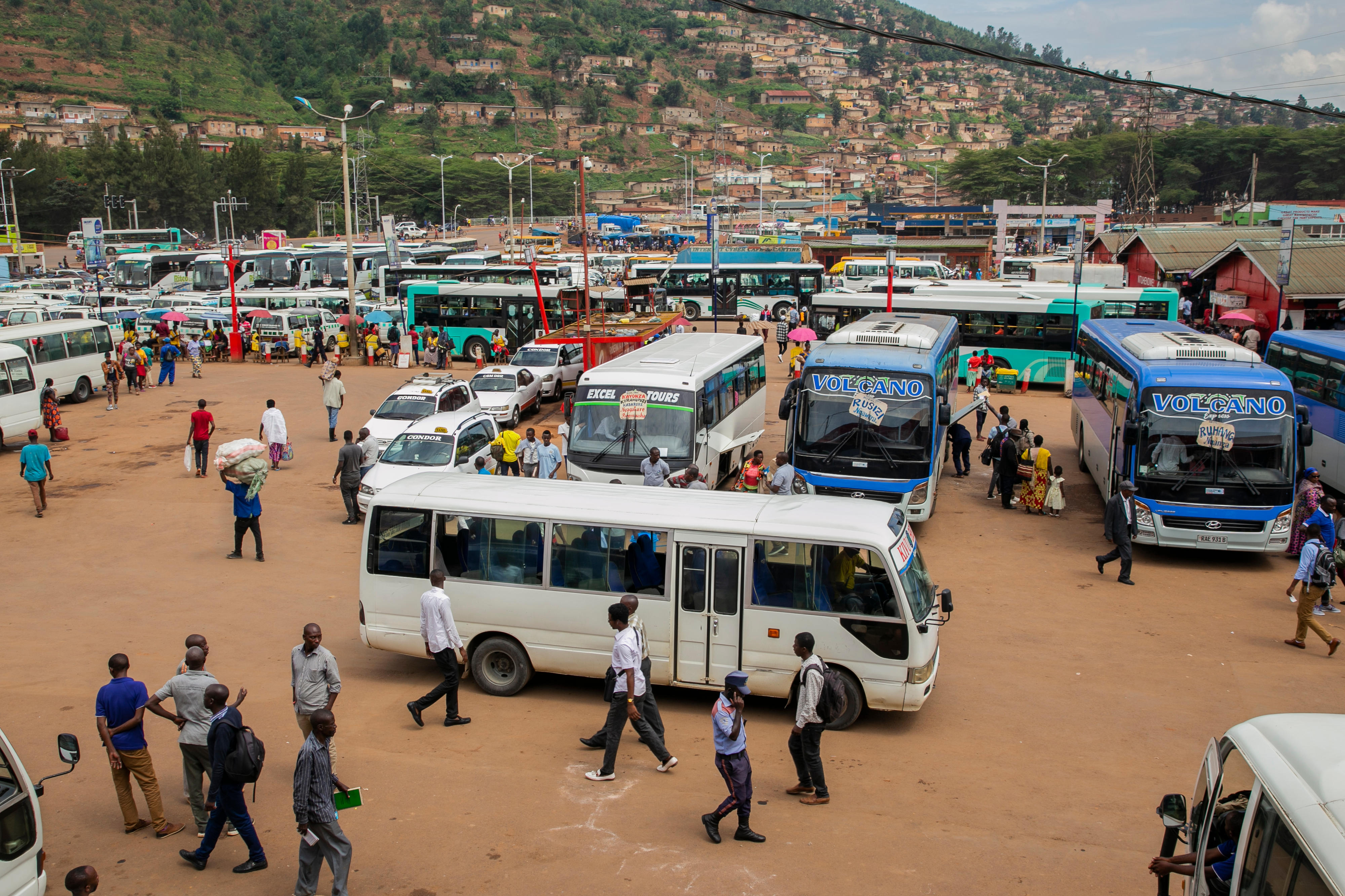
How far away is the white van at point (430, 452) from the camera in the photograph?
16.2 meters

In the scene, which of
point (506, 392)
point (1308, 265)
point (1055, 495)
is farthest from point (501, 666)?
point (1308, 265)

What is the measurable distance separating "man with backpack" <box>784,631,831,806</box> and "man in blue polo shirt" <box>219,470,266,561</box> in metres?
9.15

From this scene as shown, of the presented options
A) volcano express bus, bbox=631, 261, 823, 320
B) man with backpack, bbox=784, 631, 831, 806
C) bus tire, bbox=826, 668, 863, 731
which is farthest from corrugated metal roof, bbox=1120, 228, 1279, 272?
man with backpack, bbox=784, 631, 831, 806

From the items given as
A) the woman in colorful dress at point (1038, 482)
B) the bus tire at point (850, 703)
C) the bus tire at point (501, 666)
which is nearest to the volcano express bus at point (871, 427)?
Result: the woman in colorful dress at point (1038, 482)

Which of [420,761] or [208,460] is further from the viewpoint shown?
[208,460]

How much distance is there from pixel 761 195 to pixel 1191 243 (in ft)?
313

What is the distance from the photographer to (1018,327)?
29.7 m

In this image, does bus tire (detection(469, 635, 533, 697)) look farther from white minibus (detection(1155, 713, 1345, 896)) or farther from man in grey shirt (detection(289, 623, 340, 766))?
white minibus (detection(1155, 713, 1345, 896))

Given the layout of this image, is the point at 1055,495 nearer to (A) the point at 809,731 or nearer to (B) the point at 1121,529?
(B) the point at 1121,529

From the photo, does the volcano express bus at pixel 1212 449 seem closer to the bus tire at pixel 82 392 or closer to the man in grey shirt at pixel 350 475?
the man in grey shirt at pixel 350 475

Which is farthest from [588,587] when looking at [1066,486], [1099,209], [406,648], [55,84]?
[55,84]

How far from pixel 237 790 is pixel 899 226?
87116 millimetres

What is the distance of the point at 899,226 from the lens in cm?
8794

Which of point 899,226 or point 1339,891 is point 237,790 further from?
point 899,226
